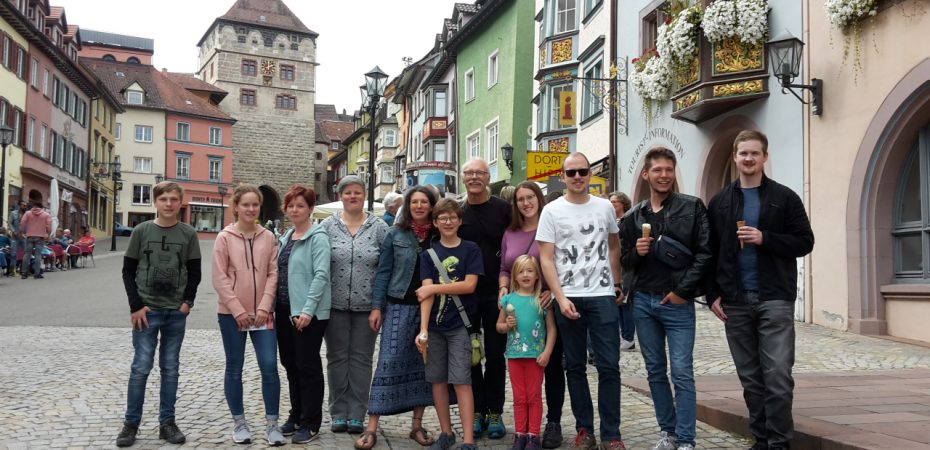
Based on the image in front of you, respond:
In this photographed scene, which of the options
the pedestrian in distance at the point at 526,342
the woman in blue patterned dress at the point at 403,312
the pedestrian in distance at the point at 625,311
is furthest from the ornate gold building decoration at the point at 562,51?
the pedestrian in distance at the point at 526,342

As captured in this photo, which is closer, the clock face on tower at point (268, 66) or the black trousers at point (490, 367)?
the black trousers at point (490, 367)

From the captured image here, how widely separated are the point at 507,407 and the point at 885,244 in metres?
6.39

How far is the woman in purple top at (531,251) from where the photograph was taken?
226 inches

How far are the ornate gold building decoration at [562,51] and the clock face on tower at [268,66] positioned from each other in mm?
58514

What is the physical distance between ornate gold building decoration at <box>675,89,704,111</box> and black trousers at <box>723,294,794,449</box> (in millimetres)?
9150

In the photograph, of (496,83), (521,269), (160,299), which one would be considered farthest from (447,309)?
(496,83)

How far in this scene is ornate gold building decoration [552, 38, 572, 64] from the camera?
2256cm

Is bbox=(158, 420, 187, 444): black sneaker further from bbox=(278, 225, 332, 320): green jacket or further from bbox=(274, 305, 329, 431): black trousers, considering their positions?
bbox=(278, 225, 332, 320): green jacket

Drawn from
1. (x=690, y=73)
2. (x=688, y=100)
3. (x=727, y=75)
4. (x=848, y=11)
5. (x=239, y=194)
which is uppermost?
(x=848, y=11)

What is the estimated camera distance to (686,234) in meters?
5.19

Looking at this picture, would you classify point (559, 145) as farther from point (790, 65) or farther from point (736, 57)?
point (790, 65)

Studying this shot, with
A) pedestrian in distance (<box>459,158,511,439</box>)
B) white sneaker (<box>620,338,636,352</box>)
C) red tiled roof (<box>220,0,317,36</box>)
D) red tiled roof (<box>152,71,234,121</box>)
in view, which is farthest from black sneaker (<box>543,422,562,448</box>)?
red tiled roof (<box>220,0,317,36</box>)

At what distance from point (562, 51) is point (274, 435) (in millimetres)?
18308

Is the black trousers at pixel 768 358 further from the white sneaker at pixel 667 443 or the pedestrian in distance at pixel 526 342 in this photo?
the pedestrian in distance at pixel 526 342
